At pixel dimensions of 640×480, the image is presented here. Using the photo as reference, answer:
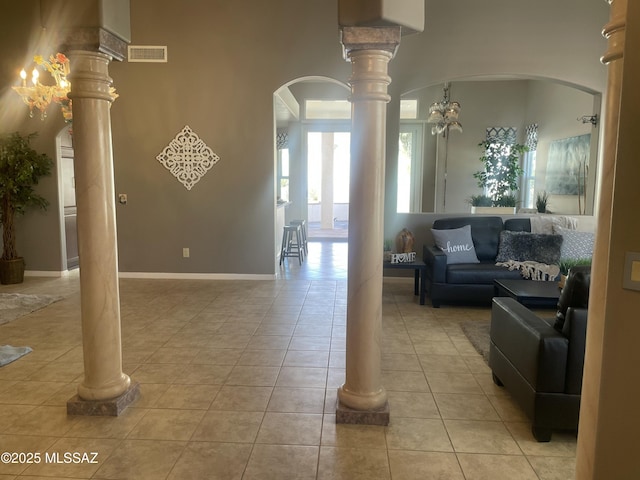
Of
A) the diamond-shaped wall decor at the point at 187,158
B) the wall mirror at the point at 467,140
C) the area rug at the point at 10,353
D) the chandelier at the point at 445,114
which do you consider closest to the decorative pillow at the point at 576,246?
the chandelier at the point at 445,114

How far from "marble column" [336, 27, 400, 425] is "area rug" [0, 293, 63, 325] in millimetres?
3766

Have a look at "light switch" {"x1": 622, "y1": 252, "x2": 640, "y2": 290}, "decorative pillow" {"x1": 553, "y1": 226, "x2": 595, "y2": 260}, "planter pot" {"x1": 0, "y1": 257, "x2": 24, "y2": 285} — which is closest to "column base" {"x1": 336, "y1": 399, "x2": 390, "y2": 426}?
"light switch" {"x1": 622, "y1": 252, "x2": 640, "y2": 290}

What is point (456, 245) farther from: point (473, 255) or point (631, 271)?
point (631, 271)

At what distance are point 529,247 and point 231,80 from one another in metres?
4.27

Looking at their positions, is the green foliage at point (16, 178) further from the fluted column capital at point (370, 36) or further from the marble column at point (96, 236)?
the fluted column capital at point (370, 36)

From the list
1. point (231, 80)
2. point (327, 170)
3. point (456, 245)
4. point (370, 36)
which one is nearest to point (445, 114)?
point (456, 245)

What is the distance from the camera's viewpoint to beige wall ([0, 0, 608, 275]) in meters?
5.90

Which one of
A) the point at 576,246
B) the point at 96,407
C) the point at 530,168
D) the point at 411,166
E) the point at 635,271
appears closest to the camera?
the point at 635,271

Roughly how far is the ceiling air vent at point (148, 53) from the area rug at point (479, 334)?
5.00 m

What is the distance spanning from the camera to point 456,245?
5.43 meters

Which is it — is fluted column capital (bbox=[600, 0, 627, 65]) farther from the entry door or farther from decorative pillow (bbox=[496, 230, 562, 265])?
the entry door

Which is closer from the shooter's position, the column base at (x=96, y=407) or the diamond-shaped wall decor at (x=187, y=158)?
the column base at (x=96, y=407)

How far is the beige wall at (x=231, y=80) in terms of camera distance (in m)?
5.90

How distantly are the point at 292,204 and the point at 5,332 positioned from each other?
248 inches
